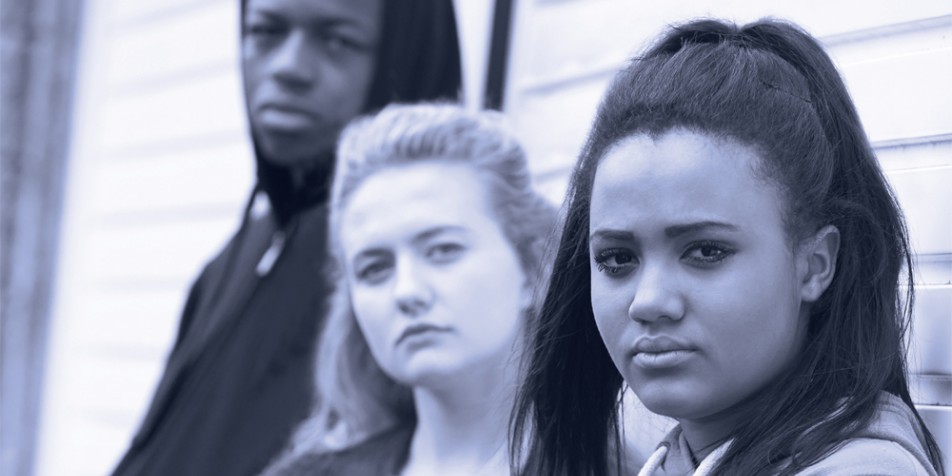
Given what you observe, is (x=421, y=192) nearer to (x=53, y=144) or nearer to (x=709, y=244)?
(x=709, y=244)

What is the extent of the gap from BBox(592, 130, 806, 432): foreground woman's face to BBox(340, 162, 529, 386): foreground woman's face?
75 cm

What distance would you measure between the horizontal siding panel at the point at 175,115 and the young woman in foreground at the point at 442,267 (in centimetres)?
158

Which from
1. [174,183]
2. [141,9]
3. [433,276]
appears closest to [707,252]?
[433,276]

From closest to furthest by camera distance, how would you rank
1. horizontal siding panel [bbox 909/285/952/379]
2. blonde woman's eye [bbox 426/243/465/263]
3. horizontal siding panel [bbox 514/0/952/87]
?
horizontal siding panel [bbox 909/285/952/379] → horizontal siding panel [bbox 514/0/952/87] → blonde woman's eye [bbox 426/243/465/263]

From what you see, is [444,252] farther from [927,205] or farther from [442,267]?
[927,205]

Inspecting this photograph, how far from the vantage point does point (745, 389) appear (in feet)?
5.01

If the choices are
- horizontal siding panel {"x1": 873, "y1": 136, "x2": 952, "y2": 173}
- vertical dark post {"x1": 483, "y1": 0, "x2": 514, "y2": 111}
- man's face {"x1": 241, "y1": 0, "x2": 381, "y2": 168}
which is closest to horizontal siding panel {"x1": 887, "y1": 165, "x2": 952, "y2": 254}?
horizontal siding panel {"x1": 873, "y1": 136, "x2": 952, "y2": 173}

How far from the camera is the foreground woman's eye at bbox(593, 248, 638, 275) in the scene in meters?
1.57

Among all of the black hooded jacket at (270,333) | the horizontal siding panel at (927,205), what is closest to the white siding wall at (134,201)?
the black hooded jacket at (270,333)

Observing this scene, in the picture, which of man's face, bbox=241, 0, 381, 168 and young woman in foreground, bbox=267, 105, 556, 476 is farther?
man's face, bbox=241, 0, 381, 168

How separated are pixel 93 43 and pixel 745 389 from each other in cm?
371

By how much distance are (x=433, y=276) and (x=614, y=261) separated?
746 mm

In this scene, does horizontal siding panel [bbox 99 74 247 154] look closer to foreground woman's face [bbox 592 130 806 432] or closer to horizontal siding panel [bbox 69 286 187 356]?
horizontal siding panel [bbox 69 286 187 356]

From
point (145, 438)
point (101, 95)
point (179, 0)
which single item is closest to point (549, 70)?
point (145, 438)
